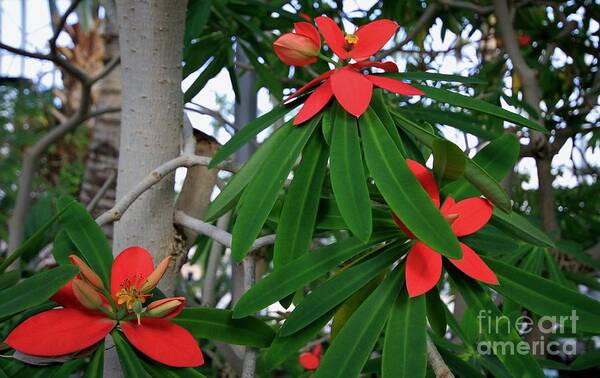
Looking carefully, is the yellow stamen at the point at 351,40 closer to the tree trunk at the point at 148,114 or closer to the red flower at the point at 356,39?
the red flower at the point at 356,39

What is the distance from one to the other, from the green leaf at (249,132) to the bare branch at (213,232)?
0.23ft

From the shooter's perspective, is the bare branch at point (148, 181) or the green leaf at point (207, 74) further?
the green leaf at point (207, 74)

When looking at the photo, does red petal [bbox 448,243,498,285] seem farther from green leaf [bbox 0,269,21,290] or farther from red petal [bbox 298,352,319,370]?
red petal [bbox 298,352,319,370]

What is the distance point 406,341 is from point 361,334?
0.03m

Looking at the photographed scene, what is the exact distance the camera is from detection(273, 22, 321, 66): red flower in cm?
43

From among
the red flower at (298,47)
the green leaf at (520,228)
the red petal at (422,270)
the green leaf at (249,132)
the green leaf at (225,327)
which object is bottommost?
the green leaf at (225,327)

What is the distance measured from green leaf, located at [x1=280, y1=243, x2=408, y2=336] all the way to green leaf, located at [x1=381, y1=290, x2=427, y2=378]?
0.03m

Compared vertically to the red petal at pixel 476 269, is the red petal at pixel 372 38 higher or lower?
higher

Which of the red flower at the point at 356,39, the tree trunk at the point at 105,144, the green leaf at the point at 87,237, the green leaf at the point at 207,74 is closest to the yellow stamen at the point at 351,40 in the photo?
the red flower at the point at 356,39

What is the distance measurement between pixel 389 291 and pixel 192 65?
508 mm

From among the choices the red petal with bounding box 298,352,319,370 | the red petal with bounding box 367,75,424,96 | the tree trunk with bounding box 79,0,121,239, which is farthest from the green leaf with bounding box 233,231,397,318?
the tree trunk with bounding box 79,0,121,239

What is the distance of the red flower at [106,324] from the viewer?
14.9 inches

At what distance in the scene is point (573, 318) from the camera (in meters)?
0.39

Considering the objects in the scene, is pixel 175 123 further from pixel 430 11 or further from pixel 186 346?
pixel 430 11
